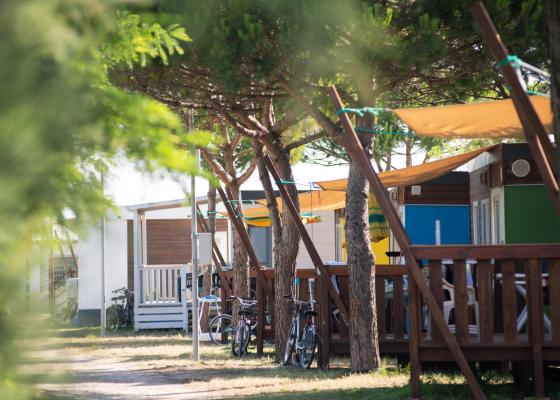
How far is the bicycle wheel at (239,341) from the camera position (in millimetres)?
14250

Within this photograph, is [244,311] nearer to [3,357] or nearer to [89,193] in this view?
[89,193]

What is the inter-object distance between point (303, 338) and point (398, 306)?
150 cm

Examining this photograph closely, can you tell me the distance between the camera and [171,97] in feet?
40.7

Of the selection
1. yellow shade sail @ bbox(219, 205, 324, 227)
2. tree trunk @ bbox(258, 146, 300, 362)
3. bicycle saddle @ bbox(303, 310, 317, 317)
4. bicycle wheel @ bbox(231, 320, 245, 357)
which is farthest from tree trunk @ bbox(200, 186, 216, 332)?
bicycle saddle @ bbox(303, 310, 317, 317)

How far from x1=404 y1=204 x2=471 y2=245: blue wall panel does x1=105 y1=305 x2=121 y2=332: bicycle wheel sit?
788 centimetres

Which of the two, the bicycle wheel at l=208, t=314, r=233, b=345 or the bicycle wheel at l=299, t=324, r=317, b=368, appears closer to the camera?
the bicycle wheel at l=299, t=324, r=317, b=368

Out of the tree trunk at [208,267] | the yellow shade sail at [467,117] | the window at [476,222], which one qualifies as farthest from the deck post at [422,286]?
the tree trunk at [208,267]

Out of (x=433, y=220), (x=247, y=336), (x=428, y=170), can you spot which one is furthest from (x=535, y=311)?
(x=433, y=220)

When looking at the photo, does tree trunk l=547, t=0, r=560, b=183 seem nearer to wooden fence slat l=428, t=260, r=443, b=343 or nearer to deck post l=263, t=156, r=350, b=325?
wooden fence slat l=428, t=260, r=443, b=343

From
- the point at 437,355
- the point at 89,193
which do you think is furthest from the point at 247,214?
the point at 89,193

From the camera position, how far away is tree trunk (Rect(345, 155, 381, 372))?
1063cm

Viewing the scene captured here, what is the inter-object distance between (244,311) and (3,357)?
12.2 m

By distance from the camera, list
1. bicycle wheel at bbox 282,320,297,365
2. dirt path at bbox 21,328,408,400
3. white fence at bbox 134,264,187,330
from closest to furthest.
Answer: dirt path at bbox 21,328,408,400, bicycle wheel at bbox 282,320,297,365, white fence at bbox 134,264,187,330

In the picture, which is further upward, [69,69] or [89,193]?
[69,69]
